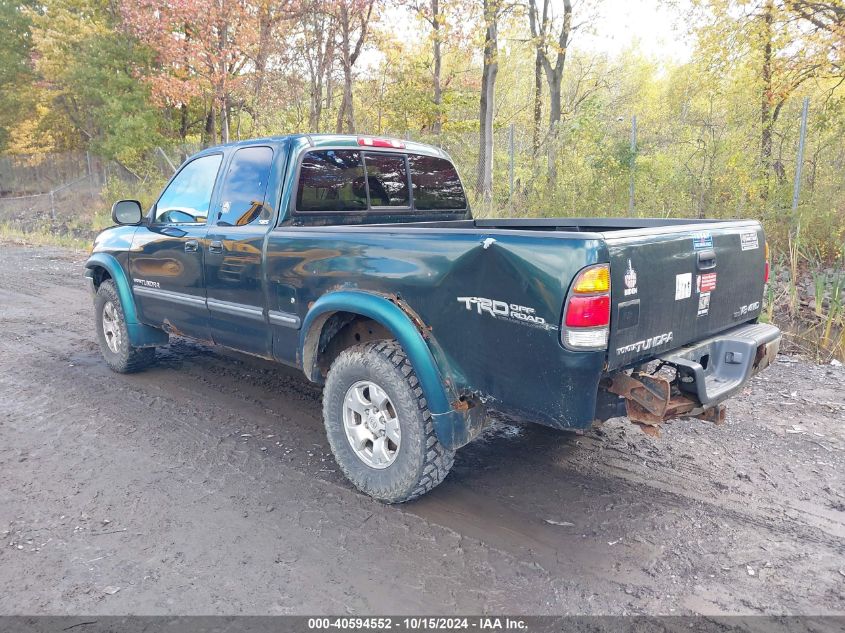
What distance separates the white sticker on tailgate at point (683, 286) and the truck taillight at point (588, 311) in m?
0.60

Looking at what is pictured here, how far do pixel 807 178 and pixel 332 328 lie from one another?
8.41 metres

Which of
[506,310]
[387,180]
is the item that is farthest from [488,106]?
Answer: [506,310]

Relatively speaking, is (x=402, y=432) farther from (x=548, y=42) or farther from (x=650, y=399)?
(x=548, y=42)

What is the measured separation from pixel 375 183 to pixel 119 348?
2979 mm

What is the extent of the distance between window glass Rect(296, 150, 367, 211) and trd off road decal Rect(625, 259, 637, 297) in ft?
7.39

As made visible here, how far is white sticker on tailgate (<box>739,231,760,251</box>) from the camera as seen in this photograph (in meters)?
3.43

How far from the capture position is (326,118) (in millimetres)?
22094

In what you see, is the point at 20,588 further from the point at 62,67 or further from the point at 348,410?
the point at 62,67

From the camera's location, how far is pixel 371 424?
346 cm

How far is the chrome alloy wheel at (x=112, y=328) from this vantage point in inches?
219

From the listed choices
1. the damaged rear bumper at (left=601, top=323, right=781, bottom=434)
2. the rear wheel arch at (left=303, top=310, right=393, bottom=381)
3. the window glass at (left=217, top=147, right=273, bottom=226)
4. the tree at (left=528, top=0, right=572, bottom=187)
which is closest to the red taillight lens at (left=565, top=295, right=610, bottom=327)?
the damaged rear bumper at (left=601, top=323, right=781, bottom=434)

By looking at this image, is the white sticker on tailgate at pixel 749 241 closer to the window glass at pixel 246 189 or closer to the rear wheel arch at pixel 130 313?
the window glass at pixel 246 189

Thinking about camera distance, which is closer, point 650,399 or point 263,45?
point 650,399

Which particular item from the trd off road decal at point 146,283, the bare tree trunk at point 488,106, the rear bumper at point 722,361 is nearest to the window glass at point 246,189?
the trd off road decal at point 146,283
